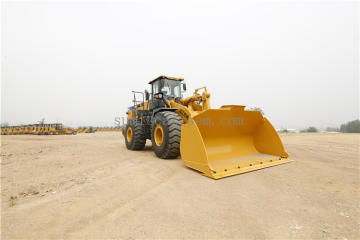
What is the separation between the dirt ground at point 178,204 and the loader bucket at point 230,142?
0.29 metres

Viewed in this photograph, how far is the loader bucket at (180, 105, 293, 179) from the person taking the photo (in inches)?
131

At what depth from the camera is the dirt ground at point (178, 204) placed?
1.54m

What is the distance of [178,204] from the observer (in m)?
2.03

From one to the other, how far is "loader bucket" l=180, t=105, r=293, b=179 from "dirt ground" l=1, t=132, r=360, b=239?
29cm

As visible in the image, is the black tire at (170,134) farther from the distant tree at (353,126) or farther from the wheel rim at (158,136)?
the distant tree at (353,126)

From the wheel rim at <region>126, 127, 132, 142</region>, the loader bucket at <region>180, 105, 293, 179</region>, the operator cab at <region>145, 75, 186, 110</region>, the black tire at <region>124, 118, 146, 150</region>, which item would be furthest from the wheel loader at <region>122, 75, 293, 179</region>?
the wheel rim at <region>126, 127, 132, 142</region>

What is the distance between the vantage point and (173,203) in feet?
6.72

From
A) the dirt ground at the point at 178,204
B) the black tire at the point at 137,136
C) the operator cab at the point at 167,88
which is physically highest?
the operator cab at the point at 167,88

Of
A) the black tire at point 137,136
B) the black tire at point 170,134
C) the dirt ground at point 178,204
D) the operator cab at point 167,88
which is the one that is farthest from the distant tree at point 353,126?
the black tire at point 170,134

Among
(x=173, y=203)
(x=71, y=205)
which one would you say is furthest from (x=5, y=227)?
(x=173, y=203)

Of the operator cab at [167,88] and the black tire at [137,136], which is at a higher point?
the operator cab at [167,88]

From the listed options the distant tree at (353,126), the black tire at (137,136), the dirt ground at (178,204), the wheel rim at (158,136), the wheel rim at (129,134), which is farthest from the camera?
the distant tree at (353,126)

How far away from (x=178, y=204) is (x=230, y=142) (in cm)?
289

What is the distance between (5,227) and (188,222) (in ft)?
5.75
